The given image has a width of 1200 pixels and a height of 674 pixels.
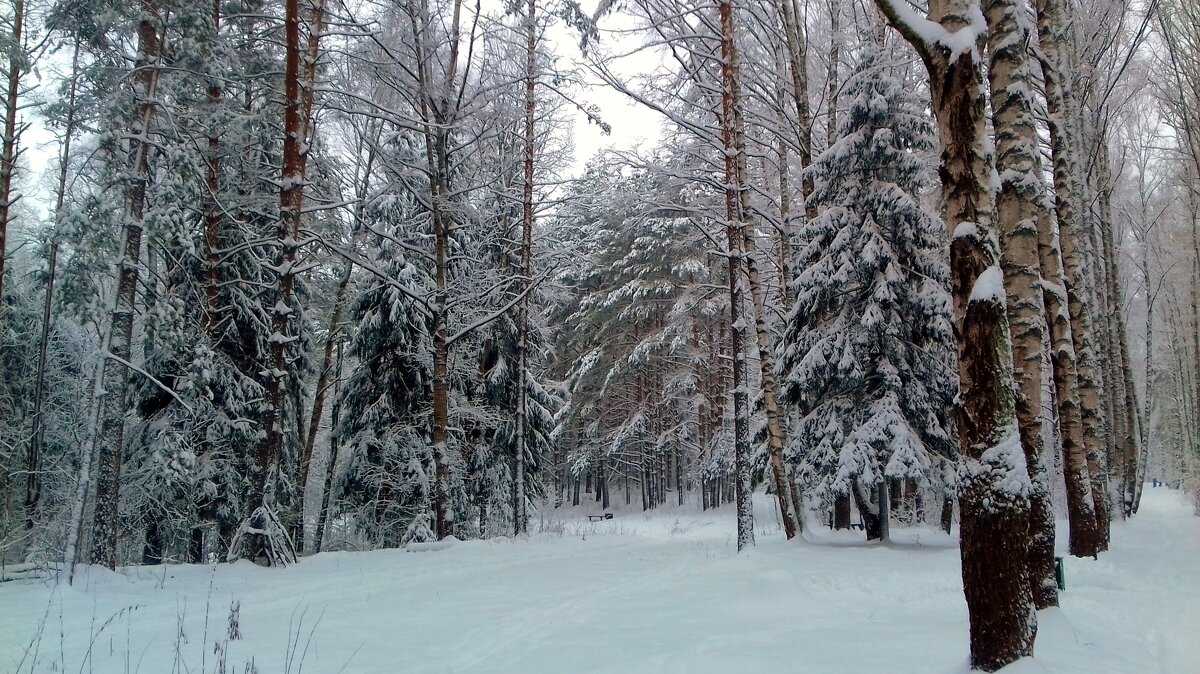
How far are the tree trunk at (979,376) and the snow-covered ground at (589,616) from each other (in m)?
0.34

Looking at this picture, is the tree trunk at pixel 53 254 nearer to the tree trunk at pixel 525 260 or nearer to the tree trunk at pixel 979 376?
the tree trunk at pixel 525 260

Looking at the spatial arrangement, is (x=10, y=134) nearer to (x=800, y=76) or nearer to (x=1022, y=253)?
(x=800, y=76)

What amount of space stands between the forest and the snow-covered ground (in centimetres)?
65

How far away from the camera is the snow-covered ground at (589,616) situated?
4.19 meters

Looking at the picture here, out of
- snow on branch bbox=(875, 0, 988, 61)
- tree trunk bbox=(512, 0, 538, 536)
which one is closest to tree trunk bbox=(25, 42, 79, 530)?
tree trunk bbox=(512, 0, 538, 536)

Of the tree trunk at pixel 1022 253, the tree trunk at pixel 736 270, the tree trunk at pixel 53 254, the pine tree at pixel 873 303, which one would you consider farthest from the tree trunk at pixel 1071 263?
the tree trunk at pixel 53 254

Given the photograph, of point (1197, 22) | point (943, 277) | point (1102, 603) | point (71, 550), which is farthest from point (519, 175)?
point (1197, 22)

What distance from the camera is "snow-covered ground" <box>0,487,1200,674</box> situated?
4.19m

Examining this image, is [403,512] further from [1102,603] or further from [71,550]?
[1102,603]

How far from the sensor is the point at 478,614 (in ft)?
19.2

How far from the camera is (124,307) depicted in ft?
27.5

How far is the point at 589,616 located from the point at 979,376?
3.79m

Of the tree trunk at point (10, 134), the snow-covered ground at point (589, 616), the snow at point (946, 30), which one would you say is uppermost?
the tree trunk at point (10, 134)

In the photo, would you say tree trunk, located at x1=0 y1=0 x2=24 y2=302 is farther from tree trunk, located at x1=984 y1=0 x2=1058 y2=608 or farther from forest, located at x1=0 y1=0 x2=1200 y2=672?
tree trunk, located at x1=984 y1=0 x2=1058 y2=608
